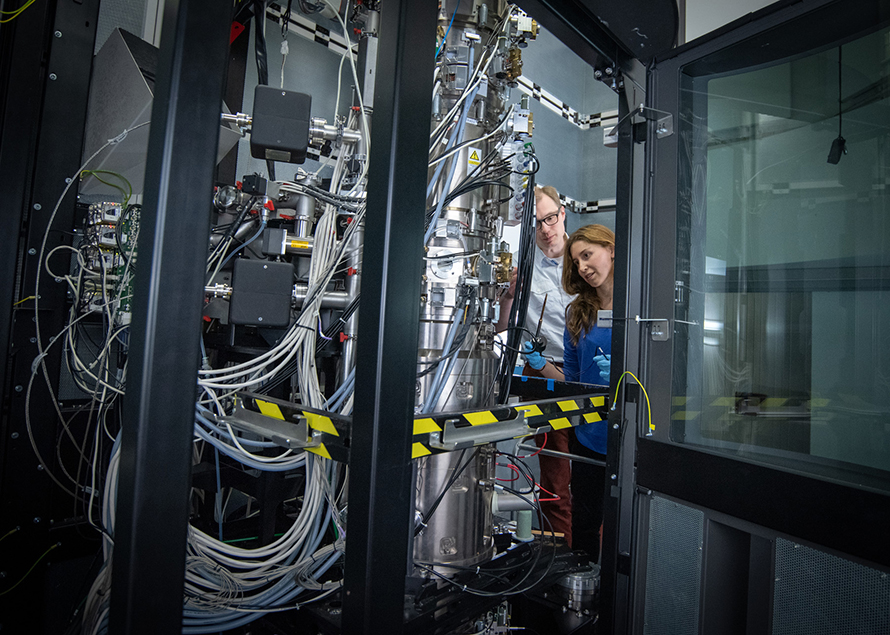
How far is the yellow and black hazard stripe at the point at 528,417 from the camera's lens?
40.2 inches

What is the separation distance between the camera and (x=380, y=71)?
0.87 m

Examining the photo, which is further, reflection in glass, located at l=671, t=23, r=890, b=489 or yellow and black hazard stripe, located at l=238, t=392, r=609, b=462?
reflection in glass, located at l=671, t=23, r=890, b=489

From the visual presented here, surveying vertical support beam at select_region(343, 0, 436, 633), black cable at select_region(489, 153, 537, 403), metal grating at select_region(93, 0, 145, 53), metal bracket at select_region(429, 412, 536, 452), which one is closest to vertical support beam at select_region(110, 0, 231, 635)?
vertical support beam at select_region(343, 0, 436, 633)

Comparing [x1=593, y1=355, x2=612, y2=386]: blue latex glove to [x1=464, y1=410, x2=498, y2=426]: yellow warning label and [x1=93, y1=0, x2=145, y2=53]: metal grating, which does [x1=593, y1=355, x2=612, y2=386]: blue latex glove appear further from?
[x1=93, y1=0, x2=145, y2=53]: metal grating

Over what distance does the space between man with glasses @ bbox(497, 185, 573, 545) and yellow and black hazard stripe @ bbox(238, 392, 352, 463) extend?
3.76 feet

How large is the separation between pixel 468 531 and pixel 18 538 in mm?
1376

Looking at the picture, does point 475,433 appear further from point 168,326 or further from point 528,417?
point 168,326

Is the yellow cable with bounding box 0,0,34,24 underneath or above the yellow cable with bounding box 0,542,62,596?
above

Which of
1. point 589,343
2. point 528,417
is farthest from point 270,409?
point 589,343

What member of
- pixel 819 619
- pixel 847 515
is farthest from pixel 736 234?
pixel 819 619

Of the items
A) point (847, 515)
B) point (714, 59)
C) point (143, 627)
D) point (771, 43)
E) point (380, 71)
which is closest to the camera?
point (143, 627)

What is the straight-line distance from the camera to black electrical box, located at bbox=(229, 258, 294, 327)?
4.16 ft

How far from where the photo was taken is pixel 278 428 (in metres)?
1.13

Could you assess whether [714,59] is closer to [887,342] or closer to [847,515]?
[887,342]
